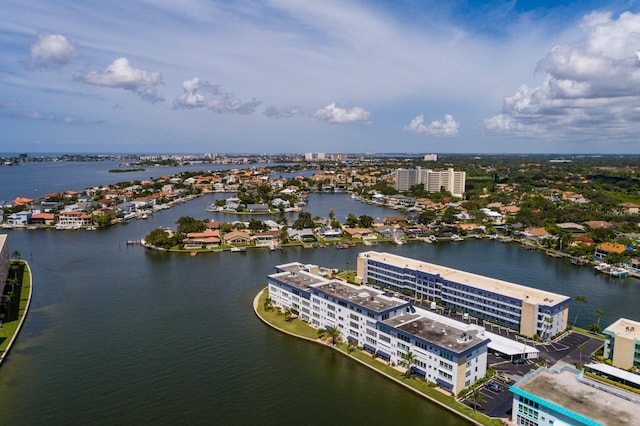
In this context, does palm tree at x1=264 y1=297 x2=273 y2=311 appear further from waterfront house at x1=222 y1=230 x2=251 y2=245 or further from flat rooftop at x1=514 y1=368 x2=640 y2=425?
waterfront house at x1=222 y1=230 x2=251 y2=245

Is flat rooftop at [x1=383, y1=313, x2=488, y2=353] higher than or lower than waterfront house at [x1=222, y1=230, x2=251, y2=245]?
higher

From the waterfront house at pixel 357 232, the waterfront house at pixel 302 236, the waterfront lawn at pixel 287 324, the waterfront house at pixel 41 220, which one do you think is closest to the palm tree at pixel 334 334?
the waterfront lawn at pixel 287 324

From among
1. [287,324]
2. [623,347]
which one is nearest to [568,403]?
[623,347]

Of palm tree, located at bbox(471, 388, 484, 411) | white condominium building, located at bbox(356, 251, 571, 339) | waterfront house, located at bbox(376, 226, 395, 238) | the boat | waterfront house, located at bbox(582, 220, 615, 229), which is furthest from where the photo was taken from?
waterfront house, located at bbox(582, 220, 615, 229)

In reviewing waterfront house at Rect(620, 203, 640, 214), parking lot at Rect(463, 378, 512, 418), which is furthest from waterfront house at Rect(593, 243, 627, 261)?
waterfront house at Rect(620, 203, 640, 214)

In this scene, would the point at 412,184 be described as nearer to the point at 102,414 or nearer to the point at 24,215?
the point at 24,215

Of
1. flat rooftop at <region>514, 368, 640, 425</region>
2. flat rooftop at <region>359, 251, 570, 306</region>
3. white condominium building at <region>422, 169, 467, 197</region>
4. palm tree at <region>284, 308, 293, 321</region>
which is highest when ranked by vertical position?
white condominium building at <region>422, 169, 467, 197</region>

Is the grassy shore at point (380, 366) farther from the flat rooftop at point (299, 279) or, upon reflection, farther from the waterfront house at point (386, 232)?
the waterfront house at point (386, 232)

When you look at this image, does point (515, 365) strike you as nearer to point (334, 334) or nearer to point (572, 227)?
point (334, 334)
